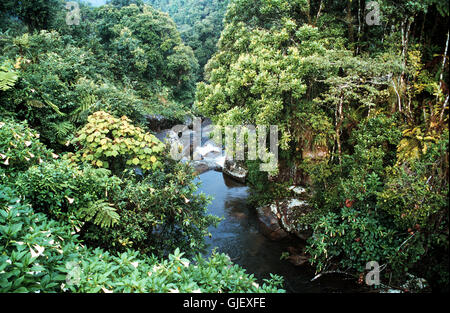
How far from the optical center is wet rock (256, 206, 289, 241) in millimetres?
8930

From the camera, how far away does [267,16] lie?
8961 mm

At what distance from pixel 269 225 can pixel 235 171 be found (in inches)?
184

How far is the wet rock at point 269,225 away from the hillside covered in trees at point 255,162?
0.39 meters

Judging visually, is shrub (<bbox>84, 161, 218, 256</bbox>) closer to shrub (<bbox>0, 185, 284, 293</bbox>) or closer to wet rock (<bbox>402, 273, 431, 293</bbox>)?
shrub (<bbox>0, 185, 284, 293</bbox>)

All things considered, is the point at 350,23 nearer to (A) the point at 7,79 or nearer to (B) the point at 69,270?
(A) the point at 7,79

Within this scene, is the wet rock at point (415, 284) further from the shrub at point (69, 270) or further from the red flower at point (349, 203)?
the shrub at point (69, 270)

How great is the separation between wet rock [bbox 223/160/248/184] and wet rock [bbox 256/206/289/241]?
10.4ft

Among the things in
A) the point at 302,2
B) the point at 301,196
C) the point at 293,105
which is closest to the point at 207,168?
the point at 301,196

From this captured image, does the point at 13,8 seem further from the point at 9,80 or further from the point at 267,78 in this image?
the point at 267,78

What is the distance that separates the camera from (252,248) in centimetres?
851

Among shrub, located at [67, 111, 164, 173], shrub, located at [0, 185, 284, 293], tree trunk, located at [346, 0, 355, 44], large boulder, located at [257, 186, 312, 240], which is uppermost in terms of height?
tree trunk, located at [346, 0, 355, 44]

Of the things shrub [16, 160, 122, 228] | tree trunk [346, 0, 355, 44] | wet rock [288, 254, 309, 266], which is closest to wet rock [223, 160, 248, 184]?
wet rock [288, 254, 309, 266]

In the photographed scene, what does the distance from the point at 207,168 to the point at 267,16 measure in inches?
322

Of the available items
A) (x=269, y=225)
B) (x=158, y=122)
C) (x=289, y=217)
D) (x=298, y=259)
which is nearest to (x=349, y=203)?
(x=298, y=259)
